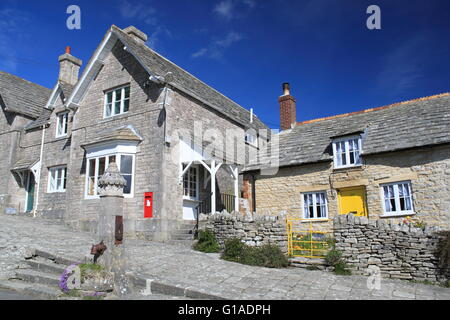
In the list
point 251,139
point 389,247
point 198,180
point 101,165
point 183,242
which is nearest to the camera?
point 389,247

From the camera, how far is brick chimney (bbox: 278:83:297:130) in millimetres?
21219

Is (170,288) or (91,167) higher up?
(91,167)

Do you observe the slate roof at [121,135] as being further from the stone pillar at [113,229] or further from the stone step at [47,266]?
the stone pillar at [113,229]

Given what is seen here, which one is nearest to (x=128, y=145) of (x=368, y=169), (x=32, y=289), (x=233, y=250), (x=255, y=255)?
(x=233, y=250)

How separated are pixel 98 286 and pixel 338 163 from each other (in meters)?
11.8

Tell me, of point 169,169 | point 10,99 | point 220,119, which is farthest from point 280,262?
point 10,99

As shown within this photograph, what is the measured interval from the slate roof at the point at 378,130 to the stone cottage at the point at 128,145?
116 inches

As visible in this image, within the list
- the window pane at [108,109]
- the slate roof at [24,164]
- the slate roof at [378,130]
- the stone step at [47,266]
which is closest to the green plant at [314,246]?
the slate roof at [378,130]

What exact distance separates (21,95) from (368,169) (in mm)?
21885

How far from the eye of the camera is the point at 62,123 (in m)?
20.5

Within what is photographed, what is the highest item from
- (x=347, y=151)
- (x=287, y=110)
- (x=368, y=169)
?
(x=287, y=110)

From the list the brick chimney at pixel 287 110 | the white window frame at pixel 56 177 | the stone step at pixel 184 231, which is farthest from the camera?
the brick chimney at pixel 287 110

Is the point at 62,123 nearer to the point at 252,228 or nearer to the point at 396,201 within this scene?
the point at 252,228

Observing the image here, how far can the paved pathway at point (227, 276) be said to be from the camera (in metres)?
7.64
